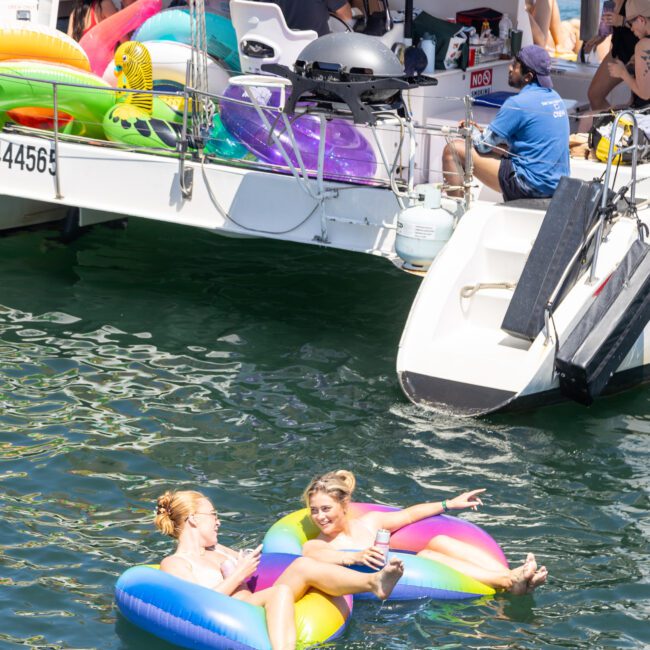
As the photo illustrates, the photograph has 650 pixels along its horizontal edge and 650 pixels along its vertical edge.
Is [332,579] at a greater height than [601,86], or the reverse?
[601,86]

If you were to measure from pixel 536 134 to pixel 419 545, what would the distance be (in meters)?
3.32

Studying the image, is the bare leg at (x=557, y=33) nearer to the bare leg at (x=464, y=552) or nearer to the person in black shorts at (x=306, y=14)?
the person in black shorts at (x=306, y=14)

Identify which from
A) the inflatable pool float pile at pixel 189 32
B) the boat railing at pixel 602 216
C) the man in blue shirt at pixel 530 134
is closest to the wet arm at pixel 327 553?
the boat railing at pixel 602 216

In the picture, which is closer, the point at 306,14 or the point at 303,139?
the point at 303,139

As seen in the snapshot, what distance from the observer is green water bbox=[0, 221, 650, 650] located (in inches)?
230

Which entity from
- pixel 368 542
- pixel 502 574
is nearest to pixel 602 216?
pixel 502 574

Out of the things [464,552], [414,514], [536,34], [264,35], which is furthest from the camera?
[536,34]

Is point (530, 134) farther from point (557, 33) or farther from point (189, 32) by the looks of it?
point (557, 33)

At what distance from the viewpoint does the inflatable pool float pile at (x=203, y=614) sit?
17.7 ft

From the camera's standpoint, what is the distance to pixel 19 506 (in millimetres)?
6723

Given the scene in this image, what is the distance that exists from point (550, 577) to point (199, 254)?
5.82 meters

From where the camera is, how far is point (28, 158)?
31.2ft

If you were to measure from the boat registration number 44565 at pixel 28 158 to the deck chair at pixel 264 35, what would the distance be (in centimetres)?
162

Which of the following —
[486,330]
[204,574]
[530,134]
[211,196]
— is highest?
[530,134]
